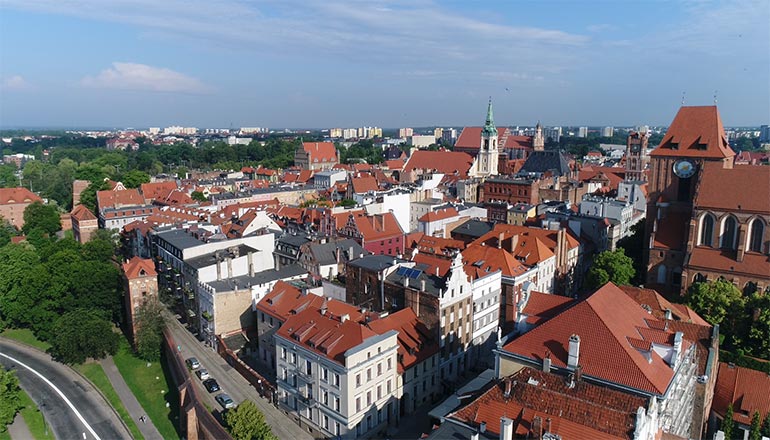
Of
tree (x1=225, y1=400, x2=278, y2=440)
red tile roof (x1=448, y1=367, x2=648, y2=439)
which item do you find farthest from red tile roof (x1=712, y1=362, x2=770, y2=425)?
tree (x1=225, y1=400, x2=278, y2=440)

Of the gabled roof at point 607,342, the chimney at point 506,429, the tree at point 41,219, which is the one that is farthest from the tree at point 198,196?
the chimney at point 506,429

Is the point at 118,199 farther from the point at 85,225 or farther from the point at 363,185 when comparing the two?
the point at 363,185

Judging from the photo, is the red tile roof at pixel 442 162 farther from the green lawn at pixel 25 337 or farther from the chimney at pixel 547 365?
the chimney at pixel 547 365

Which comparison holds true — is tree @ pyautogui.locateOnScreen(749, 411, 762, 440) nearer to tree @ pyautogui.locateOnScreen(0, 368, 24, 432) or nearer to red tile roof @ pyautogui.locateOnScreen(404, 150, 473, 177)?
tree @ pyautogui.locateOnScreen(0, 368, 24, 432)

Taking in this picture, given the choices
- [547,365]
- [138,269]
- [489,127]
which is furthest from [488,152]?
[547,365]

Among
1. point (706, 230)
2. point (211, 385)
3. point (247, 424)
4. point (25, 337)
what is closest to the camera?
point (247, 424)
